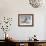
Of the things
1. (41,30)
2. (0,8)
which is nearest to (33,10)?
(41,30)

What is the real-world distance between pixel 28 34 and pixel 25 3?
1.14m

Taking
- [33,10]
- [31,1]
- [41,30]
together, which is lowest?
[41,30]

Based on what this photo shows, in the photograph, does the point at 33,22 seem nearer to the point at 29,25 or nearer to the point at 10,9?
the point at 29,25

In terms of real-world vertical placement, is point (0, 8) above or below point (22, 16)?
above

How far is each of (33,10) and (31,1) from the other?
0.35 meters

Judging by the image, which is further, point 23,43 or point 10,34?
point 10,34

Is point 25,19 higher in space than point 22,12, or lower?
lower

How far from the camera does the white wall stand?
480cm

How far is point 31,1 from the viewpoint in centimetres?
489

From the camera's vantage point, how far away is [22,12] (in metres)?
4.84

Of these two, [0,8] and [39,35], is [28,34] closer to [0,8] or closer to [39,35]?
[39,35]

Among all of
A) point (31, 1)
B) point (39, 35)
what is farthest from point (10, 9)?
point (39, 35)

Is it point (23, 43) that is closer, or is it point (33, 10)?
point (23, 43)

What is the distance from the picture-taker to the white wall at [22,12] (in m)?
4.80
